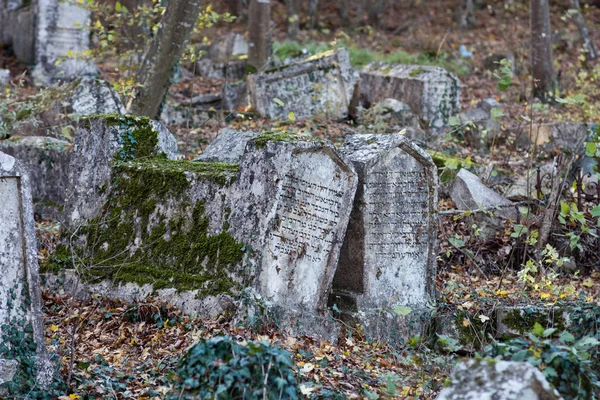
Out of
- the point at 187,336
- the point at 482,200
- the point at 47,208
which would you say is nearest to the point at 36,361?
the point at 187,336

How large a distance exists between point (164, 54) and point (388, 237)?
5235 mm

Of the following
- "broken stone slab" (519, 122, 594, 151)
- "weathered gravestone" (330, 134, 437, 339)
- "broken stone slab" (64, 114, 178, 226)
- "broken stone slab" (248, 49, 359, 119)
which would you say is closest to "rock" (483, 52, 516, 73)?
"broken stone slab" (519, 122, 594, 151)

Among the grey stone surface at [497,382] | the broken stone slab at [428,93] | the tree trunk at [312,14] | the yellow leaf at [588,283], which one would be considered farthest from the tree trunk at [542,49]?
the grey stone surface at [497,382]

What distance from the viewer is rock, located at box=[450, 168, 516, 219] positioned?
34.0 feet

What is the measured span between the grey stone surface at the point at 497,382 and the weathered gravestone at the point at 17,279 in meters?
2.78

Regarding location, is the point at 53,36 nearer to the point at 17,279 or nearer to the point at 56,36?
the point at 56,36

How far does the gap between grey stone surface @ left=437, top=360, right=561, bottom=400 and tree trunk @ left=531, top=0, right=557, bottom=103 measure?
14.1 meters

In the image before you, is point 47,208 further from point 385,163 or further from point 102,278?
point 385,163

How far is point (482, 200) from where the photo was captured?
10375 millimetres

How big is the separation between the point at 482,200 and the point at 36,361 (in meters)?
6.35

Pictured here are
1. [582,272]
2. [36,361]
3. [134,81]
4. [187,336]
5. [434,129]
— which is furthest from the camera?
[434,129]

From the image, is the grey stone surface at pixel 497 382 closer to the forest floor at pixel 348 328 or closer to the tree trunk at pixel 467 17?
the forest floor at pixel 348 328

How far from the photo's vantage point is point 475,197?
10.4 m

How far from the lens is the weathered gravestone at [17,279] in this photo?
17.9ft
